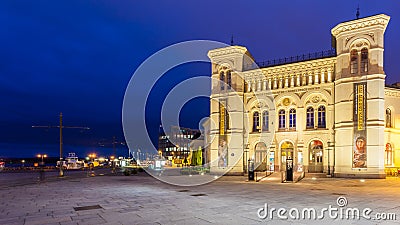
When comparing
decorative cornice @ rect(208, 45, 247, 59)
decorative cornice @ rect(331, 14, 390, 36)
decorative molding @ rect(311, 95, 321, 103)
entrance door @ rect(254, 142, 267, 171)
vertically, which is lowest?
entrance door @ rect(254, 142, 267, 171)

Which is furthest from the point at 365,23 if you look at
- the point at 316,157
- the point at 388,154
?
the point at 316,157

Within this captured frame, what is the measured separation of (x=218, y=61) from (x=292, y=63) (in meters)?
10.0

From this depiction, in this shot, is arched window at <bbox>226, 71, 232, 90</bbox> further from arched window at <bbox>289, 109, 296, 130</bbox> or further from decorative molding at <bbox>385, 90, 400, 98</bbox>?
decorative molding at <bbox>385, 90, 400, 98</bbox>

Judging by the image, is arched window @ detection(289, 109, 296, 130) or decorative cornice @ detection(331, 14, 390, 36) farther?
arched window @ detection(289, 109, 296, 130)

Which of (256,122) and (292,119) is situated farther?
(256,122)

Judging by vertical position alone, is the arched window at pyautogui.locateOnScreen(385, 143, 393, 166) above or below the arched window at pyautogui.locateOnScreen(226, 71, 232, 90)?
below

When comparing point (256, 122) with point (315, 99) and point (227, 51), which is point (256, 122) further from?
point (227, 51)

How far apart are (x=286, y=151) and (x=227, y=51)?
15241 mm

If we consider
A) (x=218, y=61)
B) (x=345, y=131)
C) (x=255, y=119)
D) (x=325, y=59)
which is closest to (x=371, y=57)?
(x=325, y=59)

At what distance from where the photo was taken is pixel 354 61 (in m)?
35.0

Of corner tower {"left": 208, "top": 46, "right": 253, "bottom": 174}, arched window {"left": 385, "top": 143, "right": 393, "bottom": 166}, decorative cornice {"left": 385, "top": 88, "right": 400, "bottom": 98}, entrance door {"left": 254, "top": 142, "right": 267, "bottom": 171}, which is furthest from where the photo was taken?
corner tower {"left": 208, "top": 46, "right": 253, "bottom": 174}

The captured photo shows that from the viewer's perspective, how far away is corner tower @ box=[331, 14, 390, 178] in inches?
1300

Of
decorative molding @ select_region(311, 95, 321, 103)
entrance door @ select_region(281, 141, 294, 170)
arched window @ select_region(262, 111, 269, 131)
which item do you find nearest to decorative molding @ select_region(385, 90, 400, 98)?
decorative molding @ select_region(311, 95, 321, 103)

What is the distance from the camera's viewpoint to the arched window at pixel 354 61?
34.8 m
